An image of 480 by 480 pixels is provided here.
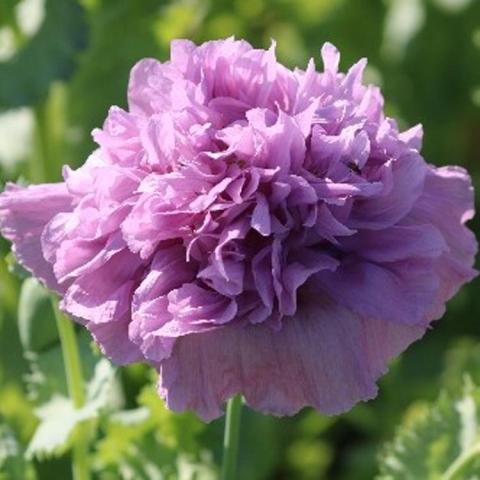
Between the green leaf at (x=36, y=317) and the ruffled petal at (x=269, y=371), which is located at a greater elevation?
the green leaf at (x=36, y=317)

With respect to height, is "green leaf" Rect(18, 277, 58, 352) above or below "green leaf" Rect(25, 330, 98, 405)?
above

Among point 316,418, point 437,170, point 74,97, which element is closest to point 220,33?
point 74,97

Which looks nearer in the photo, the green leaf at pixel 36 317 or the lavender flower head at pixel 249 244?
the lavender flower head at pixel 249 244

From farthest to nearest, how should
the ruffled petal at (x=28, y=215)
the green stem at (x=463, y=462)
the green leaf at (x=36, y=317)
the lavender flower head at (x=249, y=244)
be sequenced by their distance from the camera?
the green leaf at (x=36, y=317)
the green stem at (x=463, y=462)
the ruffled petal at (x=28, y=215)
the lavender flower head at (x=249, y=244)

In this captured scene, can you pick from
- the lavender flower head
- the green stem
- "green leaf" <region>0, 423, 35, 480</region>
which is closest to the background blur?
"green leaf" <region>0, 423, 35, 480</region>

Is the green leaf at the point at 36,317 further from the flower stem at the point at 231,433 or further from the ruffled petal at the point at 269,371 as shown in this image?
the ruffled petal at the point at 269,371

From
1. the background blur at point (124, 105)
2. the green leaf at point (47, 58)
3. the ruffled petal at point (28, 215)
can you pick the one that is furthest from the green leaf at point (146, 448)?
the green leaf at point (47, 58)

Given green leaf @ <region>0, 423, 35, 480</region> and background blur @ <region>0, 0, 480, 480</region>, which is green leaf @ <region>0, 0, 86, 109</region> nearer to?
background blur @ <region>0, 0, 480, 480</region>
